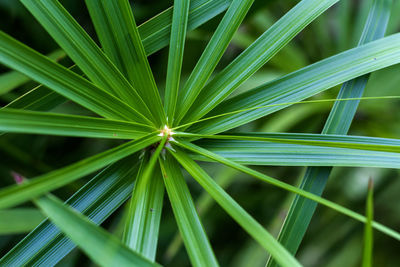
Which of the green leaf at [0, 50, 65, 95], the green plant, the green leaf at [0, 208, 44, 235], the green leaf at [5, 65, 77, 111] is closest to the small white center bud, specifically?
the green plant

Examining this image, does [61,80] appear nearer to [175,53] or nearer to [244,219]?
[175,53]

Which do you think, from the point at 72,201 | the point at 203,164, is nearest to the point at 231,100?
the point at 72,201

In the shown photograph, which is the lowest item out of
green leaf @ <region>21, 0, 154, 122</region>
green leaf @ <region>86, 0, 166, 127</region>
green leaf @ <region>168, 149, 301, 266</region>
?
green leaf @ <region>168, 149, 301, 266</region>

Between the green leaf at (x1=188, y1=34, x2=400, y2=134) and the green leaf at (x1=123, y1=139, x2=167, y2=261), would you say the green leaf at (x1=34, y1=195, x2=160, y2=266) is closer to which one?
the green leaf at (x1=123, y1=139, x2=167, y2=261)

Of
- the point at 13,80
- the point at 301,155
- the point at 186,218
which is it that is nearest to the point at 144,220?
the point at 186,218

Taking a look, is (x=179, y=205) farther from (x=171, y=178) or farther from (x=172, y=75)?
(x=172, y=75)
